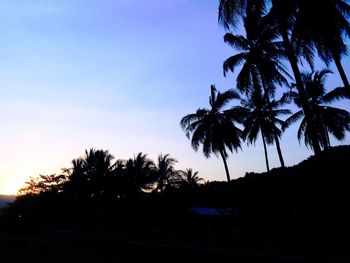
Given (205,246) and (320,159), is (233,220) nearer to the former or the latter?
(205,246)

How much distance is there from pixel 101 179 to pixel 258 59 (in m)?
20.4

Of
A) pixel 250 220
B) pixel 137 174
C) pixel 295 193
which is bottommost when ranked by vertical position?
pixel 250 220

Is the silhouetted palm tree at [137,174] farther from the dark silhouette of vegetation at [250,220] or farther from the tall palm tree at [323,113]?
the tall palm tree at [323,113]

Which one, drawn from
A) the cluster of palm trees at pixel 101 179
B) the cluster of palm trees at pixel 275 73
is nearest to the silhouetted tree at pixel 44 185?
the cluster of palm trees at pixel 101 179

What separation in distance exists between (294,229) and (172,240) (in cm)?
558

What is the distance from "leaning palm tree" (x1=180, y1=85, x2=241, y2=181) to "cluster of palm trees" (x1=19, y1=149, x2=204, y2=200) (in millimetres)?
5190

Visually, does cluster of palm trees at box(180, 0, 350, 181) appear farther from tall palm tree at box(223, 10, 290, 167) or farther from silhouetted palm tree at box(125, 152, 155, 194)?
silhouetted palm tree at box(125, 152, 155, 194)

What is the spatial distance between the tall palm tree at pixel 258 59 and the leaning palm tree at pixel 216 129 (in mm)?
7317

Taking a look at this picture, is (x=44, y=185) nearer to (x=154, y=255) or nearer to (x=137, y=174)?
(x=137, y=174)

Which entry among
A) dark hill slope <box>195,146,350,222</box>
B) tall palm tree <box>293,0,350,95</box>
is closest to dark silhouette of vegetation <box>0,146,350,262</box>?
dark hill slope <box>195,146,350,222</box>

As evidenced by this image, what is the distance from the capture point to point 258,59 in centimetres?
2188

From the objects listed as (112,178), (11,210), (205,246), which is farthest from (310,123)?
(11,210)

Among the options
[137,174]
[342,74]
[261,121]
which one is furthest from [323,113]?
[137,174]

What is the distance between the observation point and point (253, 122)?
30078 mm
